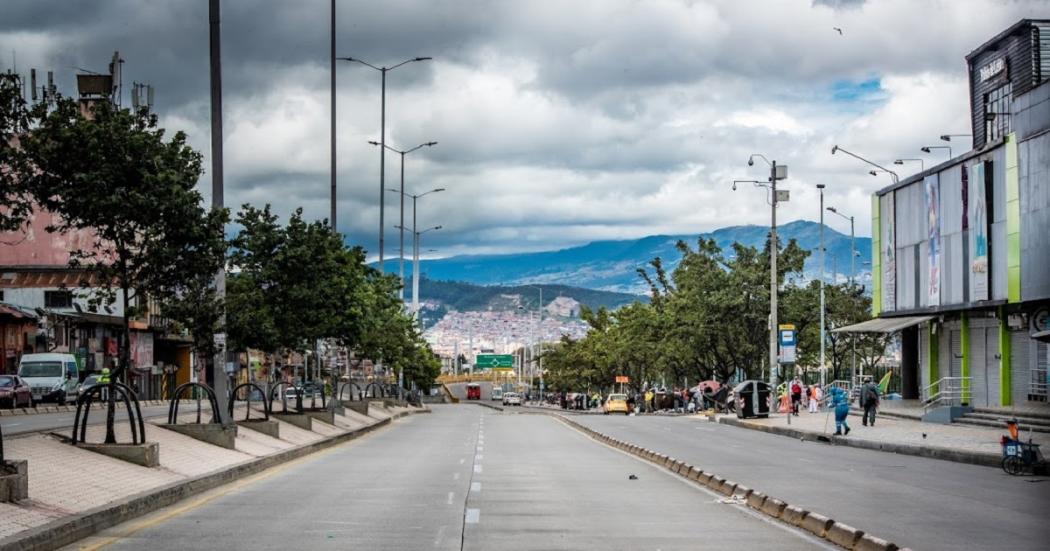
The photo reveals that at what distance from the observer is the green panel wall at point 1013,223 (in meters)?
45.0

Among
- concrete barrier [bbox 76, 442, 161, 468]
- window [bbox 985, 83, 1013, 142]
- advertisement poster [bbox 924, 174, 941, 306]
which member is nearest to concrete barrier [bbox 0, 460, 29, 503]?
concrete barrier [bbox 76, 442, 161, 468]

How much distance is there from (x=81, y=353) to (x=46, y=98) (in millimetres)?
75875

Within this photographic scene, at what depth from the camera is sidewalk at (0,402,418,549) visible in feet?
48.4

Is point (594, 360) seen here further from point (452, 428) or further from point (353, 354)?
A: point (452, 428)

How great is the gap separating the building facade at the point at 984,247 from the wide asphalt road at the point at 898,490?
460 inches

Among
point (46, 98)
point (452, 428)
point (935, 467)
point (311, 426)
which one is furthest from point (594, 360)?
point (46, 98)

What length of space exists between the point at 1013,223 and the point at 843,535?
33.7 metres

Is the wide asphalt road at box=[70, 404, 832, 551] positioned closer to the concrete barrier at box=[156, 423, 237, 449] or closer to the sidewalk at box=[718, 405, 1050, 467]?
the concrete barrier at box=[156, 423, 237, 449]

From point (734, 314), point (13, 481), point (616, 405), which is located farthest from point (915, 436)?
point (616, 405)

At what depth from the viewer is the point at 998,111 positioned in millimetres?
58469

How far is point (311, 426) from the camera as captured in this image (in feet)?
132

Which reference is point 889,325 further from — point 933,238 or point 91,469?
point 91,469

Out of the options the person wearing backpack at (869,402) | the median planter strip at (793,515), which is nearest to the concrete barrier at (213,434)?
the median planter strip at (793,515)

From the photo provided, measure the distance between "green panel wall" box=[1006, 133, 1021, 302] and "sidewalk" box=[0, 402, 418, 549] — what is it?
26022mm
